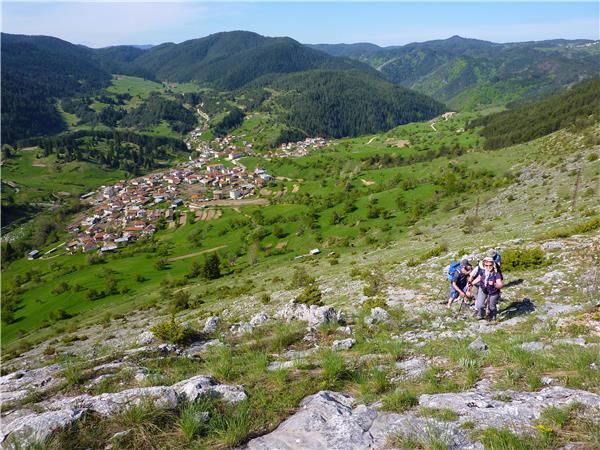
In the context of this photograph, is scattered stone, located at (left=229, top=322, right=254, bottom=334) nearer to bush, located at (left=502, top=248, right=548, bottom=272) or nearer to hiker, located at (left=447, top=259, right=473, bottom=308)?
hiker, located at (left=447, top=259, right=473, bottom=308)

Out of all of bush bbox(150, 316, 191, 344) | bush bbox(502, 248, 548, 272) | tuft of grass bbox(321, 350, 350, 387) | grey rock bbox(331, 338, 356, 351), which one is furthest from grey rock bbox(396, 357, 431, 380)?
bush bbox(502, 248, 548, 272)

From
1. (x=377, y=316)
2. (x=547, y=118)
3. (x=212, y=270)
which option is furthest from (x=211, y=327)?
(x=547, y=118)

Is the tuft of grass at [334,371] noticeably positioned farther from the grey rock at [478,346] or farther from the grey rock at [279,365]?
the grey rock at [478,346]

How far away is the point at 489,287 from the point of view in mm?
12953

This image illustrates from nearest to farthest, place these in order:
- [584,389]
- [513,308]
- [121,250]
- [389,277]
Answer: [584,389] < [513,308] < [389,277] < [121,250]

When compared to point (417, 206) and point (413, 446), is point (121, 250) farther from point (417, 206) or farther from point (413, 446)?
point (413, 446)

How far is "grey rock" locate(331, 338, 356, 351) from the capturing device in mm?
11141

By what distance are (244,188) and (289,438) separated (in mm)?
171882

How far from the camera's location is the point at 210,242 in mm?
105750

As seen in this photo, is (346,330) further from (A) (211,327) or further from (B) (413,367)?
(A) (211,327)

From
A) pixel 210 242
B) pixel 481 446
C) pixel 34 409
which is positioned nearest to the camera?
pixel 481 446

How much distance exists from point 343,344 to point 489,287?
6011mm

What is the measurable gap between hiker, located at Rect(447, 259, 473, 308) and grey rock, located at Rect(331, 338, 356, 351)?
6.10m

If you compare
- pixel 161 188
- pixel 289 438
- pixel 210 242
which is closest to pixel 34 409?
pixel 289 438
